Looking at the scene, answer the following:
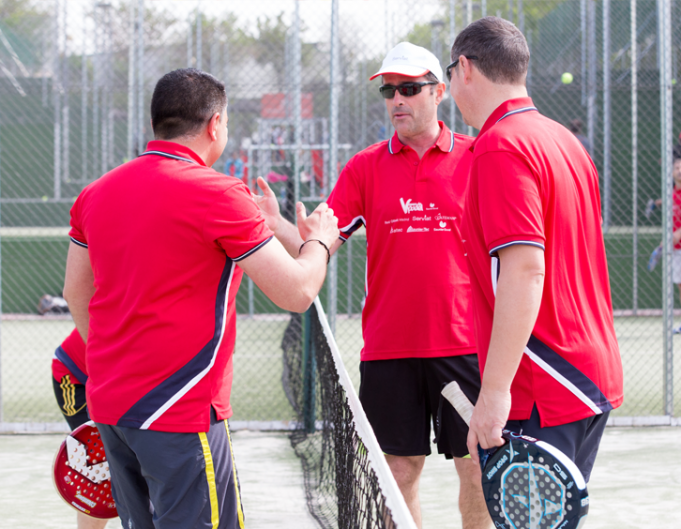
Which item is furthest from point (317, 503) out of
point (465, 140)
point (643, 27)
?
point (643, 27)

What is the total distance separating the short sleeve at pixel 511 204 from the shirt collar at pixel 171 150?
0.82 meters

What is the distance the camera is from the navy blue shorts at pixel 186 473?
203 centimetres

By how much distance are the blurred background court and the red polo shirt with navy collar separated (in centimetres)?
127

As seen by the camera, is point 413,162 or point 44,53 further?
point 44,53

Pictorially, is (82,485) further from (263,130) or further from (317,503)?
(263,130)

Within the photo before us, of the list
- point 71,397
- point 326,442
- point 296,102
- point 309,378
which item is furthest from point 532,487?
point 296,102

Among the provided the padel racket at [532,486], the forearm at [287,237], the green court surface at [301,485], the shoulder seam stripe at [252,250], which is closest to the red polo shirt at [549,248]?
the padel racket at [532,486]

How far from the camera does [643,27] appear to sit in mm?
14672

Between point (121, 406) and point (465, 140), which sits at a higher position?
point (465, 140)

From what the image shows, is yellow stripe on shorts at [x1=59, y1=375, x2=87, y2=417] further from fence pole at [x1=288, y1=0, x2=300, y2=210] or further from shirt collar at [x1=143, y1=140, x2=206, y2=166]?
fence pole at [x1=288, y1=0, x2=300, y2=210]

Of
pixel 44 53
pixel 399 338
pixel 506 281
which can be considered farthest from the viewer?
pixel 44 53

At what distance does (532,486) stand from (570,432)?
0.22 m

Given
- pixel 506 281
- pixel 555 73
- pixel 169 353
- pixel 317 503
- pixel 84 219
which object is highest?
pixel 555 73

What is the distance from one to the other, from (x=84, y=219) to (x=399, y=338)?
149cm
